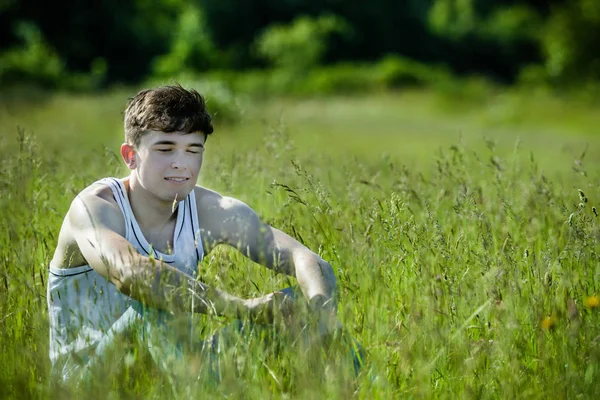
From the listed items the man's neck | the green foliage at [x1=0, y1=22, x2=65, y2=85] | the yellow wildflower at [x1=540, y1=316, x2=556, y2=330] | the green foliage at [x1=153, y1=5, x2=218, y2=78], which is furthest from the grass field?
the green foliage at [x1=153, y1=5, x2=218, y2=78]

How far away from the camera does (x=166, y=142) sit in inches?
101

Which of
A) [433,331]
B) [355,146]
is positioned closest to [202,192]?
[433,331]

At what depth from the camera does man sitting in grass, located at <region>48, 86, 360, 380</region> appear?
2.14m

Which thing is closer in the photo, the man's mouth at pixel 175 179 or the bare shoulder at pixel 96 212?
the bare shoulder at pixel 96 212

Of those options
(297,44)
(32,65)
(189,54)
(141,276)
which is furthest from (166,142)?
(297,44)

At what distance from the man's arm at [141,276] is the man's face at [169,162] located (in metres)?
0.23

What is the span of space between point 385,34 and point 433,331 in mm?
40173

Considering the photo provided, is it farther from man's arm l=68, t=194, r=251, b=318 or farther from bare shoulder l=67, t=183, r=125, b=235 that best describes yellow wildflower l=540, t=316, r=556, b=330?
bare shoulder l=67, t=183, r=125, b=235

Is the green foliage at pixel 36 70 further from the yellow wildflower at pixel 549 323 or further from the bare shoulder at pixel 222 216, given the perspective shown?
the yellow wildflower at pixel 549 323

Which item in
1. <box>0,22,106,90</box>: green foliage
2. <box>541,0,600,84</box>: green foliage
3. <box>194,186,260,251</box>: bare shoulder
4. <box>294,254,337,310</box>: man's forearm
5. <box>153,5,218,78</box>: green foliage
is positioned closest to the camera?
<box>294,254,337,310</box>: man's forearm

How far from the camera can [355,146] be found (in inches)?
511

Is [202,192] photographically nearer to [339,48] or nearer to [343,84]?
[343,84]

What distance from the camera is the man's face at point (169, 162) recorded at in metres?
2.51

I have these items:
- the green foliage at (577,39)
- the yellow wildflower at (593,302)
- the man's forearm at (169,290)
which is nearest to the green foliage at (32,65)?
the green foliage at (577,39)
